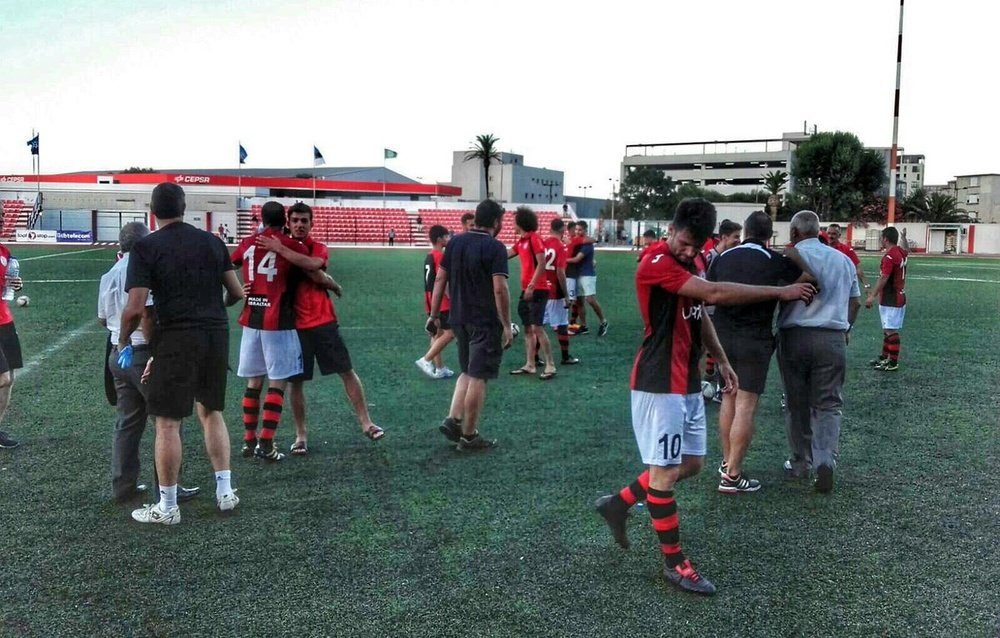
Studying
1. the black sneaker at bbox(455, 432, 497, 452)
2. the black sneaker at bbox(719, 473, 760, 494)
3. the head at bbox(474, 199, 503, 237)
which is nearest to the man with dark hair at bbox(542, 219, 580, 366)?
the head at bbox(474, 199, 503, 237)

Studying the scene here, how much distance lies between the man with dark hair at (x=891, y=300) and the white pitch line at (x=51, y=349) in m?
→ 10.4

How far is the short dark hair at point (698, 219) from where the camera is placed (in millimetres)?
3867

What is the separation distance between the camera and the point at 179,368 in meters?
4.70

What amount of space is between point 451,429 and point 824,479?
275 centimetres

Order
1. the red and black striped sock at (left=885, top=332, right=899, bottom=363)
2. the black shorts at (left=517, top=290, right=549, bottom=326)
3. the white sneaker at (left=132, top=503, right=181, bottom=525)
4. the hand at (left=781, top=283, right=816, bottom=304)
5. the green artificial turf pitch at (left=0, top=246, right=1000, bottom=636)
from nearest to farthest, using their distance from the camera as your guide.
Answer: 1. the green artificial turf pitch at (left=0, top=246, right=1000, bottom=636)
2. the hand at (left=781, top=283, right=816, bottom=304)
3. the white sneaker at (left=132, top=503, right=181, bottom=525)
4. the black shorts at (left=517, top=290, right=549, bottom=326)
5. the red and black striped sock at (left=885, top=332, right=899, bottom=363)

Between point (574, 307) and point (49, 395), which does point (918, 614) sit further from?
point (574, 307)

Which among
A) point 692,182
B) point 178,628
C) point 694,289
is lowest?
point 178,628

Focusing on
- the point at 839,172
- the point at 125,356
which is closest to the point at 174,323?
the point at 125,356

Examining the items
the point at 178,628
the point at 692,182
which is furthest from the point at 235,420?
the point at 692,182

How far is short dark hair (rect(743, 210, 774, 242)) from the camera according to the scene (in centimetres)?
554

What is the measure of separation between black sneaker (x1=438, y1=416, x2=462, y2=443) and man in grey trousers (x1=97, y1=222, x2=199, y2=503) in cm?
190

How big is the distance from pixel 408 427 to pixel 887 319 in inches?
266

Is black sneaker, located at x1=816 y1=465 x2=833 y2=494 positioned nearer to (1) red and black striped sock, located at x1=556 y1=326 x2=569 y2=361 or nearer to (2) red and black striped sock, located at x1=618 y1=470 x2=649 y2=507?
(2) red and black striped sock, located at x1=618 y1=470 x2=649 y2=507

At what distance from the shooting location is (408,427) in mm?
7180
